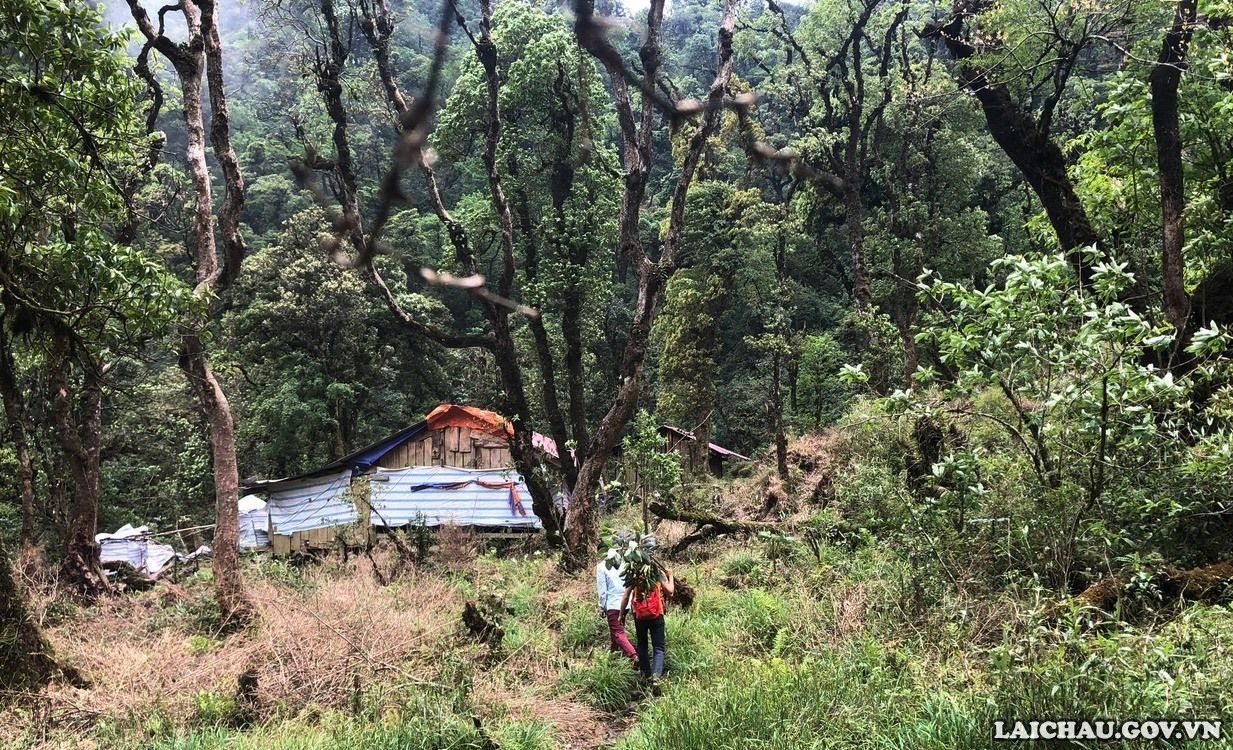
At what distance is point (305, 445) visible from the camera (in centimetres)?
2114

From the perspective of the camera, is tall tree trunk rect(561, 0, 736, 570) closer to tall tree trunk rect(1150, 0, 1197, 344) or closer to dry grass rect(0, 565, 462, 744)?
dry grass rect(0, 565, 462, 744)

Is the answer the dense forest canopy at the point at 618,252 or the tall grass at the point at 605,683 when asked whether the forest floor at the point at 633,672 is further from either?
the dense forest canopy at the point at 618,252

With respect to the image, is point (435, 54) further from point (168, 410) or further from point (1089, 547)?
point (168, 410)

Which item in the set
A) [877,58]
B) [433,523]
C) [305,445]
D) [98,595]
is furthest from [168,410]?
[877,58]

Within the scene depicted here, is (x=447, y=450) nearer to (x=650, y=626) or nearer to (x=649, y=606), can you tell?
(x=650, y=626)

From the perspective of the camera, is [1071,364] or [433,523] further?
[433,523]

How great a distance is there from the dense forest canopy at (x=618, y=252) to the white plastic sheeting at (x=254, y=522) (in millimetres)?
2986

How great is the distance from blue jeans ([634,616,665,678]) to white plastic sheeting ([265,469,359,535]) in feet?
34.0

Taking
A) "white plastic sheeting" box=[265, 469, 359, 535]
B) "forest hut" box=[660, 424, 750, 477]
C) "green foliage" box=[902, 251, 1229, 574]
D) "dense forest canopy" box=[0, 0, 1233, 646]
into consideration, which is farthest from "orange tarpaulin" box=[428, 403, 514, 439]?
"green foliage" box=[902, 251, 1229, 574]

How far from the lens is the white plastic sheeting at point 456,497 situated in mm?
16078

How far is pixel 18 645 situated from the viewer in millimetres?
5160

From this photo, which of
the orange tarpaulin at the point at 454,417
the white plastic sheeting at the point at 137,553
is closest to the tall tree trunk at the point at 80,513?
A: the white plastic sheeting at the point at 137,553

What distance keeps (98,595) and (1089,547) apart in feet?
37.5

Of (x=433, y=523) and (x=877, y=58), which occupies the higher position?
(x=877, y=58)
